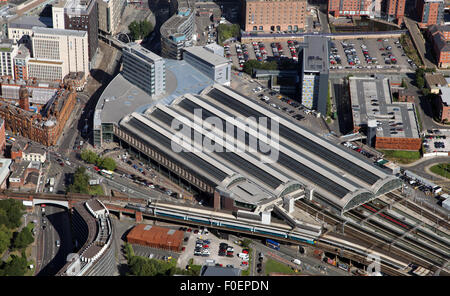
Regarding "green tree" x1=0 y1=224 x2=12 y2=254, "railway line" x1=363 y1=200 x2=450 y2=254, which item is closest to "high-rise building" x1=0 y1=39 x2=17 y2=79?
"green tree" x1=0 y1=224 x2=12 y2=254

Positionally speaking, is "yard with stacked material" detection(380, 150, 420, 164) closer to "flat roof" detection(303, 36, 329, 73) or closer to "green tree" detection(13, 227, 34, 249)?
"flat roof" detection(303, 36, 329, 73)

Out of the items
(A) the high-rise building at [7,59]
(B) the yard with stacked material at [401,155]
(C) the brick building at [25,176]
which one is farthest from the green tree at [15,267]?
(B) the yard with stacked material at [401,155]

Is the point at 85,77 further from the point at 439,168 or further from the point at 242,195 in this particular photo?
the point at 439,168

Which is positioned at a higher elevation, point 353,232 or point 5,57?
point 5,57

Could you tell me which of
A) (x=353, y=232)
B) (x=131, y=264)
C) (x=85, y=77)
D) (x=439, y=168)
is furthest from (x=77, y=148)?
(x=439, y=168)

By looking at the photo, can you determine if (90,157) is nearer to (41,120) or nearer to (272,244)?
(41,120)
